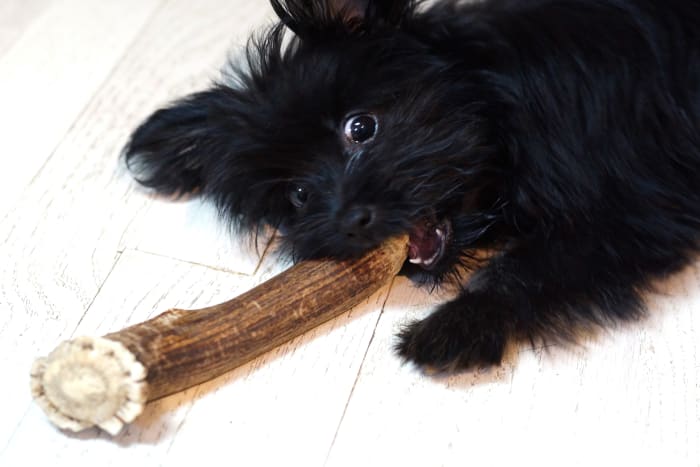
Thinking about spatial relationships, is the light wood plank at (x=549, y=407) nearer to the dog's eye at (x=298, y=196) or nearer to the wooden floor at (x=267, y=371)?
the wooden floor at (x=267, y=371)

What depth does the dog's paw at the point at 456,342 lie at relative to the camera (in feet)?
6.57

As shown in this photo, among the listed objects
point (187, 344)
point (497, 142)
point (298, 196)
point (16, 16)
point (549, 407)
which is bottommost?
point (549, 407)

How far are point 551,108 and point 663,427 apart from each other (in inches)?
28.5

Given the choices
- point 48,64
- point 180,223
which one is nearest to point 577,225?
point 180,223

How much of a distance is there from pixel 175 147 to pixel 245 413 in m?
0.81

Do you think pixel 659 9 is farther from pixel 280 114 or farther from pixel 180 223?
pixel 180 223

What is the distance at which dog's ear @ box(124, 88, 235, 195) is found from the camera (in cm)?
239

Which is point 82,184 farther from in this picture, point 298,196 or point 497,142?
point 497,142

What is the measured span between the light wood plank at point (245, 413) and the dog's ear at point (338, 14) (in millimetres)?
633

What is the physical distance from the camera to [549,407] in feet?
6.43

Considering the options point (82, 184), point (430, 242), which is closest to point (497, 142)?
point (430, 242)

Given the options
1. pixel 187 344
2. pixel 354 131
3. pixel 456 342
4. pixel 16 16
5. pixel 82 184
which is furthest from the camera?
pixel 16 16

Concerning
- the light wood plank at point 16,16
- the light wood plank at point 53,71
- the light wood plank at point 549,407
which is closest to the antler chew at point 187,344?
the light wood plank at point 549,407

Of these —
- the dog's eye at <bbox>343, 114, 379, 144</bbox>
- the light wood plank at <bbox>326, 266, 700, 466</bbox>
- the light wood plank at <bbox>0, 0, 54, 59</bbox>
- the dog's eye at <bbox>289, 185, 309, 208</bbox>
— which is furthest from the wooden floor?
the light wood plank at <bbox>0, 0, 54, 59</bbox>
